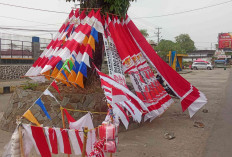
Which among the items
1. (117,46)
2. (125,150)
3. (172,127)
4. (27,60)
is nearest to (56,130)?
(125,150)

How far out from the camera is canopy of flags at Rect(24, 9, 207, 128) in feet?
17.9

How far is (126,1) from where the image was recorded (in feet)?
23.0

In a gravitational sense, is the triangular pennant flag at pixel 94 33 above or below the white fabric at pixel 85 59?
above

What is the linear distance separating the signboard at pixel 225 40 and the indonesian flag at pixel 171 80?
2498 inches

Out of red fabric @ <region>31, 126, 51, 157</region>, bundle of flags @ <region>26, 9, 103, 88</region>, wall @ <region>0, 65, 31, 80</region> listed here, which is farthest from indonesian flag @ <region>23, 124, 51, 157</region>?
wall @ <region>0, 65, 31, 80</region>

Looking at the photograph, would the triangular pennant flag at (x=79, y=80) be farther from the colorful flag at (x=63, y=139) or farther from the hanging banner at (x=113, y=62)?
the colorful flag at (x=63, y=139)

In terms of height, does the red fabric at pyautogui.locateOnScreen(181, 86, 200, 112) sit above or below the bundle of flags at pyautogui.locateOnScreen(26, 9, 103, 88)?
below

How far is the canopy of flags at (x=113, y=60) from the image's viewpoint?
5.46 metres

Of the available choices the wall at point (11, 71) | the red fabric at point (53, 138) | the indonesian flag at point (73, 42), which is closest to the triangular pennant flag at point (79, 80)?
the indonesian flag at point (73, 42)

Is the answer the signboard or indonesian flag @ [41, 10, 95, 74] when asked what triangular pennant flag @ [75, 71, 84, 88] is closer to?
indonesian flag @ [41, 10, 95, 74]

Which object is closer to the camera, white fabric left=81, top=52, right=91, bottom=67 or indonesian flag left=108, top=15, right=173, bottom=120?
white fabric left=81, top=52, right=91, bottom=67

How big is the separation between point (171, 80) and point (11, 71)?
14.0 meters

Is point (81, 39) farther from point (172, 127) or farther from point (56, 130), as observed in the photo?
point (172, 127)

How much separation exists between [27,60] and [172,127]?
611 inches
